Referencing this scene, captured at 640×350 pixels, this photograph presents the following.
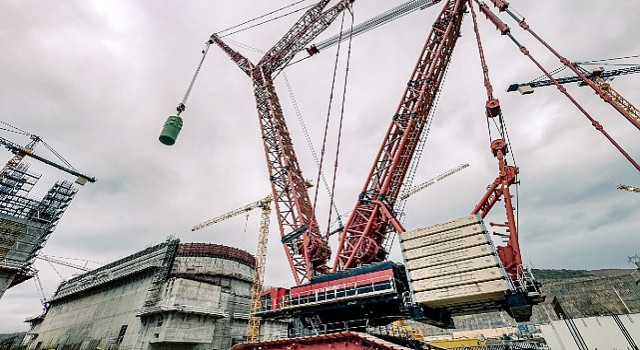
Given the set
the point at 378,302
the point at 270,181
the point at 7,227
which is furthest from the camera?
the point at 7,227

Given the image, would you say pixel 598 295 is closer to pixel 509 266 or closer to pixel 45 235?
pixel 509 266

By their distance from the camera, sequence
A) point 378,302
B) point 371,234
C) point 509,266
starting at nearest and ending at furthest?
point 509,266, point 378,302, point 371,234

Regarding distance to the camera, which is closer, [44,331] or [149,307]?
[149,307]

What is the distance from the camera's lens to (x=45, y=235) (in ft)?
192

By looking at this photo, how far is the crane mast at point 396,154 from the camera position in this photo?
73.8 ft

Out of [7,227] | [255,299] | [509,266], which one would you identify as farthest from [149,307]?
[509,266]

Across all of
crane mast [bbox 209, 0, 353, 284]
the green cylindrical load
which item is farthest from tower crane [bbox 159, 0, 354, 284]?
the green cylindrical load

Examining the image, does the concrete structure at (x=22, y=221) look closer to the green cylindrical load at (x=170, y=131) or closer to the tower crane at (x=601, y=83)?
the green cylindrical load at (x=170, y=131)

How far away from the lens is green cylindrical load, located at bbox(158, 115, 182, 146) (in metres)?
15.3

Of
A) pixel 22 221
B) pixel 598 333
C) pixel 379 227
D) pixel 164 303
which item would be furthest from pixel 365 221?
pixel 22 221

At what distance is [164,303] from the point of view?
39.6 metres

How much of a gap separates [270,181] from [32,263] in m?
57.1

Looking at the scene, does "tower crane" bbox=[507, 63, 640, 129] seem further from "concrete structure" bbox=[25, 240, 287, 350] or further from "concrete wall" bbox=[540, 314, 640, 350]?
"concrete structure" bbox=[25, 240, 287, 350]

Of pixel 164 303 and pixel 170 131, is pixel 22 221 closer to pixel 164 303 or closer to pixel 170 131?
pixel 164 303
